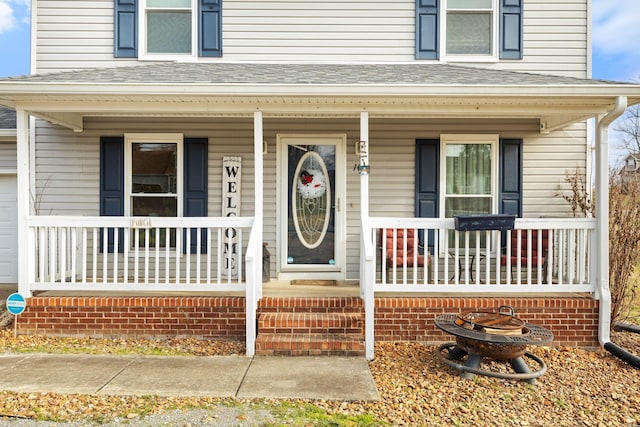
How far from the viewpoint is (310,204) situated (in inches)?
291

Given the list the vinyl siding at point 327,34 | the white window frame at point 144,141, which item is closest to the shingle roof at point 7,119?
the vinyl siding at point 327,34

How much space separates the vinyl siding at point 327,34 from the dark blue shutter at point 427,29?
9 cm

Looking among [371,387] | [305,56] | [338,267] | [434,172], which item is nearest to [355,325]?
[371,387]

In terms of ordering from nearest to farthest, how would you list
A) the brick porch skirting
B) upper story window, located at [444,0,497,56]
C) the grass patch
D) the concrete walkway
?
the grass patch
the concrete walkway
the brick porch skirting
upper story window, located at [444,0,497,56]

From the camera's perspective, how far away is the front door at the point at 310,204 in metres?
7.31

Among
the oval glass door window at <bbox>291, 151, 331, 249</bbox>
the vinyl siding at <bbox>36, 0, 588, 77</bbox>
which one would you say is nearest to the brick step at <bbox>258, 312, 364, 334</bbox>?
the oval glass door window at <bbox>291, 151, 331, 249</bbox>

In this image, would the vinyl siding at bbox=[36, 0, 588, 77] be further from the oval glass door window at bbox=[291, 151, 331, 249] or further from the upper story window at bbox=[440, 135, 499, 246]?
the oval glass door window at bbox=[291, 151, 331, 249]

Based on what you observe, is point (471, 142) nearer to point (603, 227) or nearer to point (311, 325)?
point (603, 227)

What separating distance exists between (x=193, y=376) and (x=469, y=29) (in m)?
6.21

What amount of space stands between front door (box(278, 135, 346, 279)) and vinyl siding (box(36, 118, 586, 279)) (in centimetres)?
14

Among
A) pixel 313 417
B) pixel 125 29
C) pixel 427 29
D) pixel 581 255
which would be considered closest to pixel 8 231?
pixel 125 29

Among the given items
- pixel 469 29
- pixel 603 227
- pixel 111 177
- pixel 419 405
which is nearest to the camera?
pixel 419 405

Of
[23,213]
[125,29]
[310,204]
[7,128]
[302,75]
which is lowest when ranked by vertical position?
[23,213]

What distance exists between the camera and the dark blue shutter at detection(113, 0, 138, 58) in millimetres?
7297
